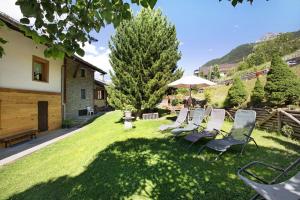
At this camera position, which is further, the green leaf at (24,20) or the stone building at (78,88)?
the stone building at (78,88)

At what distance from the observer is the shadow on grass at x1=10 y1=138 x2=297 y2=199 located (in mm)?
3791

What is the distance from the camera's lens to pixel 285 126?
7230mm

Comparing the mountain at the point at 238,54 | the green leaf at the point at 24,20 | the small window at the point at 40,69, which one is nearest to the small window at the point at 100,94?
the small window at the point at 40,69

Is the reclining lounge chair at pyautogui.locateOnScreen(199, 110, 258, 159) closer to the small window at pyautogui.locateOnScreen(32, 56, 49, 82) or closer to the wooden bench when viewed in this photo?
the wooden bench

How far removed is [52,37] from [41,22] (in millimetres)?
183

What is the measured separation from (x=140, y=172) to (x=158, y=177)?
1.82ft

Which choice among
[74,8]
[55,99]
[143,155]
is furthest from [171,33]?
[74,8]

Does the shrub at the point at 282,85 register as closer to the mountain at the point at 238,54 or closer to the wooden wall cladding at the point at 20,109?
the wooden wall cladding at the point at 20,109

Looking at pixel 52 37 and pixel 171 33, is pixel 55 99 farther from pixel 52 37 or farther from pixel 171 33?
pixel 52 37

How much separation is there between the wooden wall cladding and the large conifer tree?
14.2 ft

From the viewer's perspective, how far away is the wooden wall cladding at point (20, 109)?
941 cm

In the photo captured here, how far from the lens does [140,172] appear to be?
4801 mm

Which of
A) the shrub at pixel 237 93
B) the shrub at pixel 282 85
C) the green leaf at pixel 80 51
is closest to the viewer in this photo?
the green leaf at pixel 80 51

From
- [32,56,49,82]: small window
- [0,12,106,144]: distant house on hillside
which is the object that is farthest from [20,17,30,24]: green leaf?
[32,56,49,82]: small window
